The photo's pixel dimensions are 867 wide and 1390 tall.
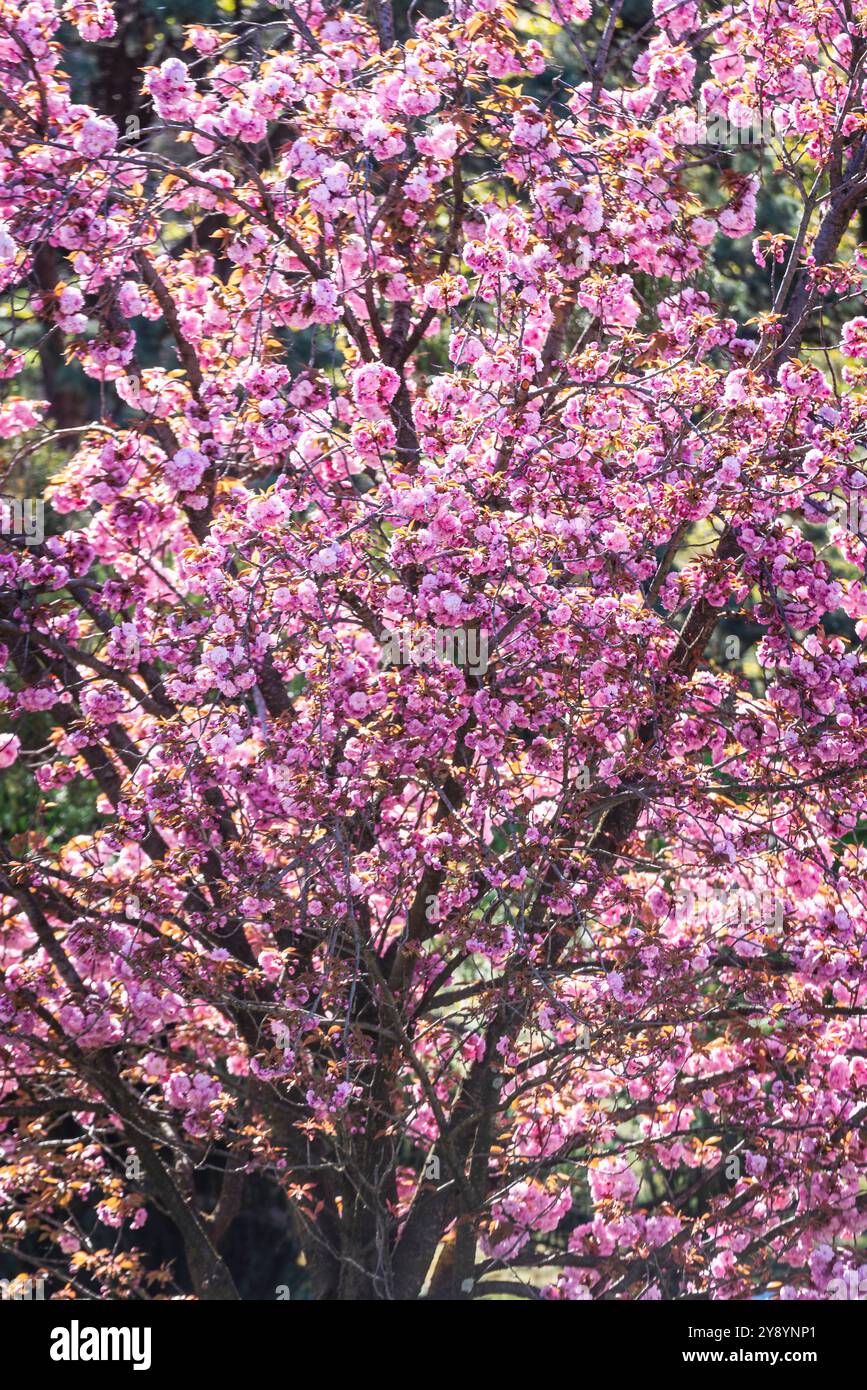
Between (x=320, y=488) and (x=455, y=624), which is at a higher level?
(x=320, y=488)

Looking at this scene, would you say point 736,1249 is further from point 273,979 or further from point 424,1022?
point 273,979

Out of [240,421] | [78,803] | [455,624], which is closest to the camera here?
[455,624]

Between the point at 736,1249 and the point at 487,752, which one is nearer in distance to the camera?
the point at 487,752

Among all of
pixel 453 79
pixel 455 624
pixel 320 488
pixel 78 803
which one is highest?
pixel 453 79

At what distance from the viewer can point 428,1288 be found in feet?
16.5

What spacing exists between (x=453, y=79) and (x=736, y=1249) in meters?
3.84

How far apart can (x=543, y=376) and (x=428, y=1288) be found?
3.05m

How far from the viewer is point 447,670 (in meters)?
4.31

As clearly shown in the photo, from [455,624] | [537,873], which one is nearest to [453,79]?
[455,624]

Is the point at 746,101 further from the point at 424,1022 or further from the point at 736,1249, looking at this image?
the point at 736,1249

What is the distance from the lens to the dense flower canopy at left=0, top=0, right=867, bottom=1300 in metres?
4.29

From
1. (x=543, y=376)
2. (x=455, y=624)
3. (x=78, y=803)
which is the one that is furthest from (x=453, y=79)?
(x=78, y=803)

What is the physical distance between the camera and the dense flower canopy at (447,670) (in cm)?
429

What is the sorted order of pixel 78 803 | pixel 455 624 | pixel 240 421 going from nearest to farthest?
pixel 455 624
pixel 240 421
pixel 78 803
